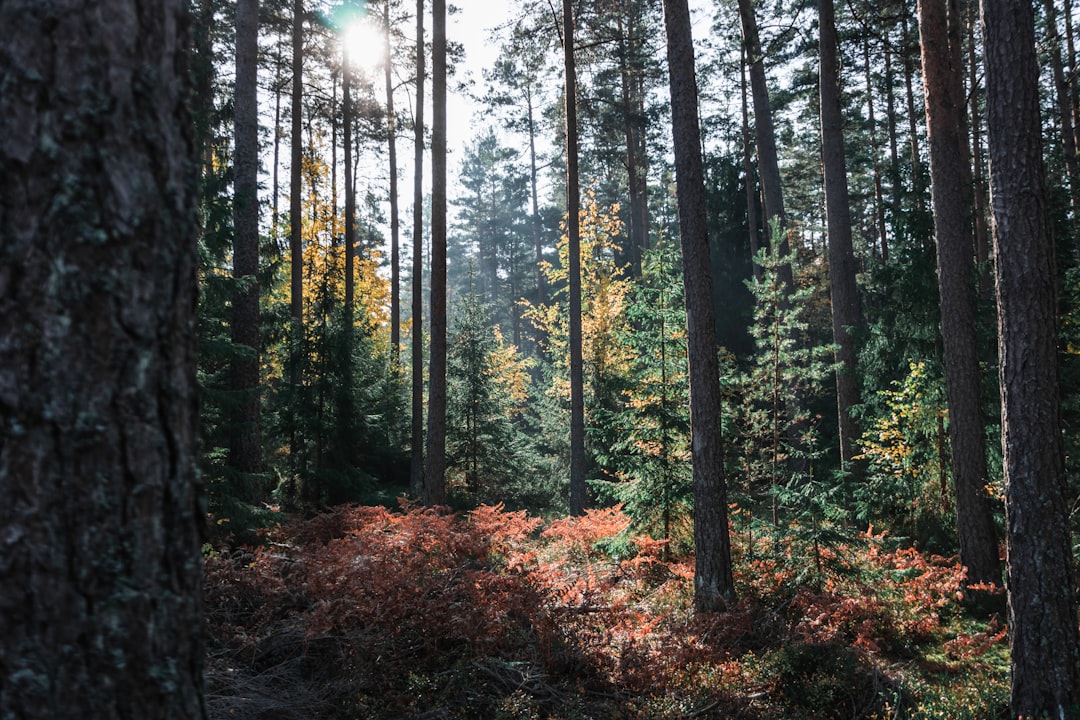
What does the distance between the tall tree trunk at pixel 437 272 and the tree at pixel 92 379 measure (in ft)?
37.1

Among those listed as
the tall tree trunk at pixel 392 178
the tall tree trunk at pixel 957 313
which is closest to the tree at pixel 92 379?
the tall tree trunk at pixel 957 313

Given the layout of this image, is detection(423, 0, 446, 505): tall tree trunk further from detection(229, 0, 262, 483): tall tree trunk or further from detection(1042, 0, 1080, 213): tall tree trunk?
detection(1042, 0, 1080, 213): tall tree trunk

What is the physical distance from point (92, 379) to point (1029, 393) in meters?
6.40

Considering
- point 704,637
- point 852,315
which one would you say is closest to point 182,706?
point 704,637

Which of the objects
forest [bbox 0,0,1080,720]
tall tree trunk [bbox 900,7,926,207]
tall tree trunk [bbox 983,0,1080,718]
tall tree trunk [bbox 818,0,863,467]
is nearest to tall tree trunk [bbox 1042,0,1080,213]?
forest [bbox 0,0,1080,720]

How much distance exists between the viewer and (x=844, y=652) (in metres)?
6.69

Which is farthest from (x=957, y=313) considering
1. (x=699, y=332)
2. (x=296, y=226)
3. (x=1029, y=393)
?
(x=296, y=226)

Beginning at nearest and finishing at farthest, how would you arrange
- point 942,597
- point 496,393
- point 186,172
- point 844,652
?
1. point 186,172
2. point 844,652
3. point 942,597
4. point 496,393

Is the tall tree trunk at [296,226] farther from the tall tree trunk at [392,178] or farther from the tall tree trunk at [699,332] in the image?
the tall tree trunk at [699,332]

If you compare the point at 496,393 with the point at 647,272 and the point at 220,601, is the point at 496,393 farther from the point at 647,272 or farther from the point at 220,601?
the point at 220,601

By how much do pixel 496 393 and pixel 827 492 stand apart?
1204 centimetres

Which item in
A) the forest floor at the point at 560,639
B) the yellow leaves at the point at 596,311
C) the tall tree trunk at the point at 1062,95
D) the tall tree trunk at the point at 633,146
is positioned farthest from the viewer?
the tall tree trunk at the point at 633,146

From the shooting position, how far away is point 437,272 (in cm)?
1323

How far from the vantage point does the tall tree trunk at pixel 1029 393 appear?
5281 mm
